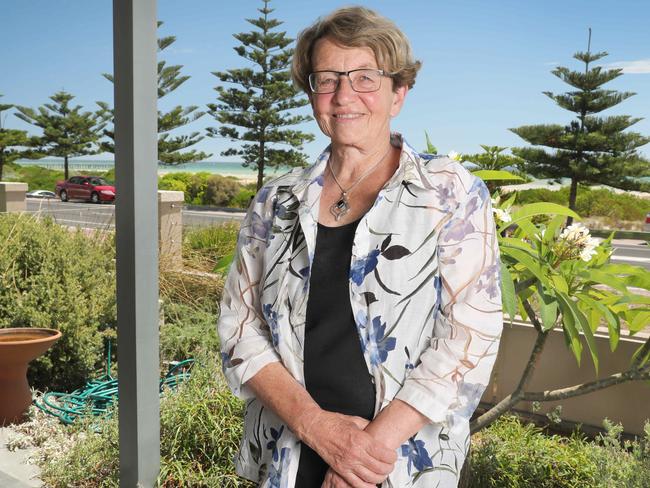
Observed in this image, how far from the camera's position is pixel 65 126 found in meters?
32.6

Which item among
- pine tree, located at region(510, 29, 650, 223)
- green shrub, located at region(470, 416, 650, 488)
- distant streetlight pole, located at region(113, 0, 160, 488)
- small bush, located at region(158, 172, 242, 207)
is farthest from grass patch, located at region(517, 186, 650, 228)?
distant streetlight pole, located at region(113, 0, 160, 488)

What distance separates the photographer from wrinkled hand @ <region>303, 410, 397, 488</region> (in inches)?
36.6

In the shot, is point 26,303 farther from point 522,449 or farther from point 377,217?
point 377,217

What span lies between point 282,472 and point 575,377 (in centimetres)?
237

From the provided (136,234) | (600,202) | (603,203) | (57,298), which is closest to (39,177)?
(600,202)

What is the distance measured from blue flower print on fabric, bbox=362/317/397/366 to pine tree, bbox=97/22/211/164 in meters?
23.9

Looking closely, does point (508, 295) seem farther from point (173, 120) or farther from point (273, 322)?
point (173, 120)

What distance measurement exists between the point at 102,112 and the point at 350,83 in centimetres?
3208

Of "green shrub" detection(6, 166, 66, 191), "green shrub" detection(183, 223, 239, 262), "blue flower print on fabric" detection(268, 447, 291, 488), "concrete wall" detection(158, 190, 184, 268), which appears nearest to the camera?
"blue flower print on fabric" detection(268, 447, 291, 488)

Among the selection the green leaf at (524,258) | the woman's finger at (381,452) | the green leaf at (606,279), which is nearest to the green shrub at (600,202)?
the green leaf at (606,279)

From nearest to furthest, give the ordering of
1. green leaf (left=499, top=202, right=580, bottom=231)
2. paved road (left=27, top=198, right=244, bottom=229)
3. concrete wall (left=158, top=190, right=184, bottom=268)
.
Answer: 1. green leaf (left=499, top=202, right=580, bottom=231)
2. paved road (left=27, top=198, right=244, bottom=229)
3. concrete wall (left=158, top=190, right=184, bottom=268)

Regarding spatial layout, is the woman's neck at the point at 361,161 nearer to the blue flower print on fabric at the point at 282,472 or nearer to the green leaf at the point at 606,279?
the blue flower print on fabric at the point at 282,472

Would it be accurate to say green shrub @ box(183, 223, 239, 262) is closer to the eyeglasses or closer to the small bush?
the eyeglasses

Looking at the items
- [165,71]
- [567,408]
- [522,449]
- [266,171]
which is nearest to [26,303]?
[522,449]
